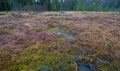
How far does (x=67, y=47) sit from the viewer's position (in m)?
2.42

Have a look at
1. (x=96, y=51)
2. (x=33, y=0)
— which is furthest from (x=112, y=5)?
(x=96, y=51)

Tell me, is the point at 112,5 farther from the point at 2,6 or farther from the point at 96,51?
the point at 96,51

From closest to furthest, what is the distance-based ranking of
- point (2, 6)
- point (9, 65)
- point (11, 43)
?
1. point (9, 65)
2. point (11, 43)
3. point (2, 6)

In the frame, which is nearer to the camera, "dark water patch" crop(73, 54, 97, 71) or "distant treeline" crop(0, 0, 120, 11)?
"dark water patch" crop(73, 54, 97, 71)

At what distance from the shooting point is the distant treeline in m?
16.7

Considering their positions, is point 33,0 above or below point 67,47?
above

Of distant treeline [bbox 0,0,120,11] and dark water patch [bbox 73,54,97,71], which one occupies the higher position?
distant treeline [bbox 0,0,120,11]

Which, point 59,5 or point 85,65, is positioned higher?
point 59,5

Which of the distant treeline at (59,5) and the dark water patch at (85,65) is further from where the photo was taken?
the distant treeline at (59,5)

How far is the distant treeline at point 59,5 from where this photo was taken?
16686mm

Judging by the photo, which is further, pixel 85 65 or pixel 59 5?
pixel 59 5

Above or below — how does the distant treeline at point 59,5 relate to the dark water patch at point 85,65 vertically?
above

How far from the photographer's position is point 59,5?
22.3 metres

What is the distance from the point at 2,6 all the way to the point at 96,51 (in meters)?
15.7
